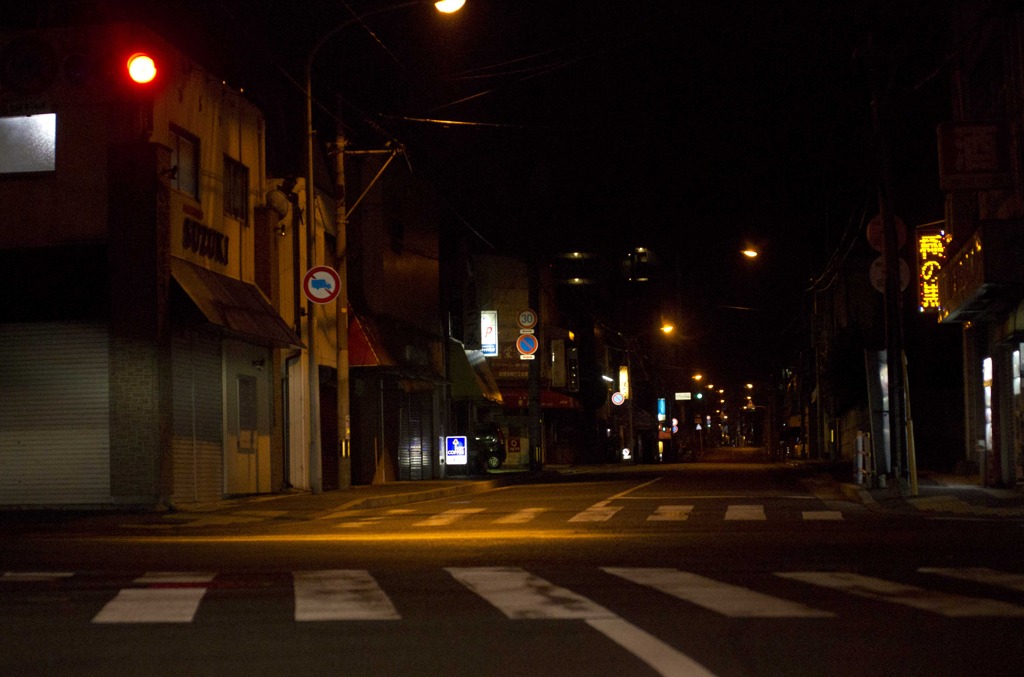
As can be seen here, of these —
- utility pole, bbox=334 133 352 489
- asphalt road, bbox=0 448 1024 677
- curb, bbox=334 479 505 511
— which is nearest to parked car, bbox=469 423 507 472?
curb, bbox=334 479 505 511

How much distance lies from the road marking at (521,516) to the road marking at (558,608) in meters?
7.25

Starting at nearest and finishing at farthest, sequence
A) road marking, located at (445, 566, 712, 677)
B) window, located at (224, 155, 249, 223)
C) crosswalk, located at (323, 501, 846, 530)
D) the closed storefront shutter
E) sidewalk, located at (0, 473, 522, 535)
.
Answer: road marking, located at (445, 566, 712, 677), crosswalk, located at (323, 501, 846, 530), sidewalk, located at (0, 473, 522, 535), window, located at (224, 155, 249, 223), the closed storefront shutter

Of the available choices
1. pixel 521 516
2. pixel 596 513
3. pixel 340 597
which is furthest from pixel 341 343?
pixel 340 597

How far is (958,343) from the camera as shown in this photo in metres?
44.4

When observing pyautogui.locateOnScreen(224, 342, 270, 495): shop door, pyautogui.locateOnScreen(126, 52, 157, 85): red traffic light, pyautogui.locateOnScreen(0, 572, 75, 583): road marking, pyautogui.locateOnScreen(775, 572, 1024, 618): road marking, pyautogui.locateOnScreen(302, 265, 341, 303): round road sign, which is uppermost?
pyautogui.locateOnScreen(126, 52, 157, 85): red traffic light

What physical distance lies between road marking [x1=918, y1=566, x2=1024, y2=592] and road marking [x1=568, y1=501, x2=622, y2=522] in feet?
25.2

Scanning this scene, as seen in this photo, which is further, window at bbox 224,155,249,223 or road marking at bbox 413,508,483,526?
window at bbox 224,155,249,223

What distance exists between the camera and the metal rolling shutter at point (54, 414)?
2127 centimetres

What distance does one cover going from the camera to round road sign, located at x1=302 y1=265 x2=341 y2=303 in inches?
963

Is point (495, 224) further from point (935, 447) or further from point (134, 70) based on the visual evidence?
point (134, 70)

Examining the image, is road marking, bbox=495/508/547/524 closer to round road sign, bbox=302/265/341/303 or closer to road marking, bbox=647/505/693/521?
road marking, bbox=647/505/693/521

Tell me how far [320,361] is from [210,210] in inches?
246

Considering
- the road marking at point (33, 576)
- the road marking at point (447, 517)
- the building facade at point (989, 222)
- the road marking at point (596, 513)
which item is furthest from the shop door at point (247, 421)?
the building facade at point (989, 222)

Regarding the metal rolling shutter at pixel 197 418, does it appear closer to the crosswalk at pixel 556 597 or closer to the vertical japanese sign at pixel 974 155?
the crosswalk at pixel 556 597
